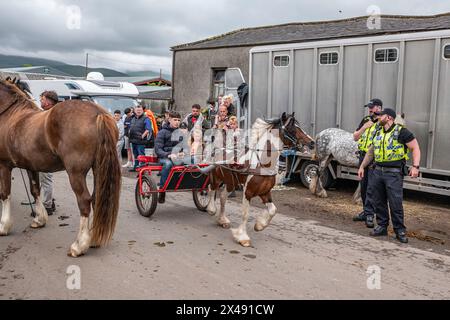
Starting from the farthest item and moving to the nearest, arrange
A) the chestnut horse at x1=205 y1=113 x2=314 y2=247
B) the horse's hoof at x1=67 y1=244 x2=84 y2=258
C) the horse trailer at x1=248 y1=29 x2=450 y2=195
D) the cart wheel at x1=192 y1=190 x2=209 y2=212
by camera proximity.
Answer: the horse trailer at x1=248 y1=29 x2=450 y2=195, the cart wheel at x1=192 y1=190 x2=209 y2=212, the chestnut horse at x1=205 y1=113 x2=314 y2=247, the horse's hoof at x1=67 y1=244 x2=84 y2=258

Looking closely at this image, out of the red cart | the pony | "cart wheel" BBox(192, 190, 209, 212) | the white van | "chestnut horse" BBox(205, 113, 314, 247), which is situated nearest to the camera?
"chestnut horse" BBox(205, 113, 314, 247)

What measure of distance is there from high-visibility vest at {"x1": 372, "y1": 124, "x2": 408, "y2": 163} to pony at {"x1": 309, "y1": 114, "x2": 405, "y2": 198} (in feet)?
9.84

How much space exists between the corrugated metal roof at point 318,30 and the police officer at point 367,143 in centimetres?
615

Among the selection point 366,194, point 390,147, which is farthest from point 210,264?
point 366,194

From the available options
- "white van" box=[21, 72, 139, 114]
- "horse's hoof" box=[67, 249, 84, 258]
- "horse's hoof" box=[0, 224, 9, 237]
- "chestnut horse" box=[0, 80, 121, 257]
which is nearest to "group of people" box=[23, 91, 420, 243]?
"horse's hoof" box=[0, 224, 9, 237]

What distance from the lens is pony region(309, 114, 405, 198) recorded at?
934 cm

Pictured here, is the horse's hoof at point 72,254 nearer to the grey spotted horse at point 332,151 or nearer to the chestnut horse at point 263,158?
the chestnut horse at point 263,158

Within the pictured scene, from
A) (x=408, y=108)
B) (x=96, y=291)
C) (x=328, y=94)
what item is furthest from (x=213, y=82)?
(x=96, y=291)

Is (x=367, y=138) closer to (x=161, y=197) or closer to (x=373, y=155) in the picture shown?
(x=373, y=155)

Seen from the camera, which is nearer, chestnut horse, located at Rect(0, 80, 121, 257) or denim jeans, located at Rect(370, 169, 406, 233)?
chestnut horse, located at Rect(0, 80, 121, 257)

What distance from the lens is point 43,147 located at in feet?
17.8

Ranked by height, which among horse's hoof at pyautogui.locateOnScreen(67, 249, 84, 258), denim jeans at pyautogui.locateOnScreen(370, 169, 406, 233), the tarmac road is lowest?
the tarmac road

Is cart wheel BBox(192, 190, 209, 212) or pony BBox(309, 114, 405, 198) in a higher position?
pony BBox(309, 114, 405, 198)

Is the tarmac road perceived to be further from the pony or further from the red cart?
the pony
